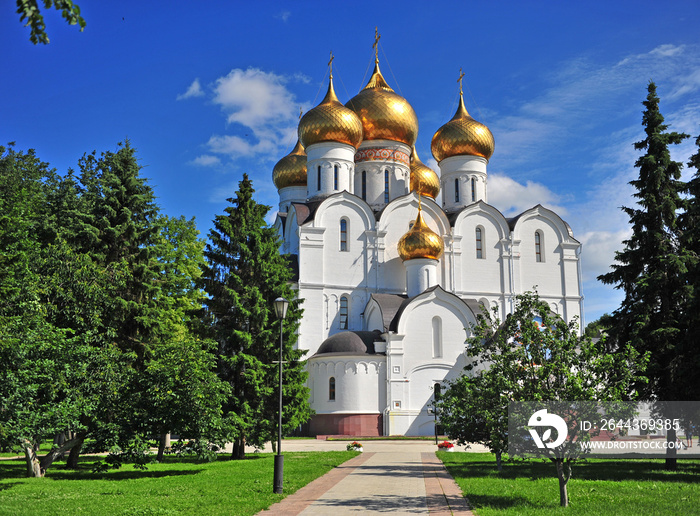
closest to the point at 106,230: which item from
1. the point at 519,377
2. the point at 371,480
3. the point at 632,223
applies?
the point at 371,480

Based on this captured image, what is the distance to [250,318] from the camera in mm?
20781

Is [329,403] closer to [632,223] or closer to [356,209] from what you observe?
[356,209]

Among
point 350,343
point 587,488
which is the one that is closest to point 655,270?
point 587,488

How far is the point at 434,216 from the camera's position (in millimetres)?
38188

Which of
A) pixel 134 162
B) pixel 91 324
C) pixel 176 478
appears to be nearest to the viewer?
pixel 176 478

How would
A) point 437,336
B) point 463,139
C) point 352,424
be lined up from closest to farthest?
point 352,424 → point 437,336 → point 463,139

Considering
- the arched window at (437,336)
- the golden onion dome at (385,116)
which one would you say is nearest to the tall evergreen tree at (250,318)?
the arched window at (437,336)

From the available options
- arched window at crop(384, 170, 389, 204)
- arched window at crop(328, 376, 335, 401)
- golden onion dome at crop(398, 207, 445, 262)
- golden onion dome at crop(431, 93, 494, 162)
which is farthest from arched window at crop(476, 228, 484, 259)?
arched window at crop(328, 376, 335, 401)

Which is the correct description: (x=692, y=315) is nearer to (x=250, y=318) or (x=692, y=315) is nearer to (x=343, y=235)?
(x=250, y=318)

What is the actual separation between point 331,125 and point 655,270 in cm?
2333

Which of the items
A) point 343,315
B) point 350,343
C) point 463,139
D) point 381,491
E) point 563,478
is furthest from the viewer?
point 463,139

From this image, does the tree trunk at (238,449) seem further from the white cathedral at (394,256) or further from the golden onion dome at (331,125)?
the golden onion dome at (331,125)

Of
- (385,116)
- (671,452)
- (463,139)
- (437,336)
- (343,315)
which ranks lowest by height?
(671,452)

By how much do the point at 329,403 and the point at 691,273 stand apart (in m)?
19.3
